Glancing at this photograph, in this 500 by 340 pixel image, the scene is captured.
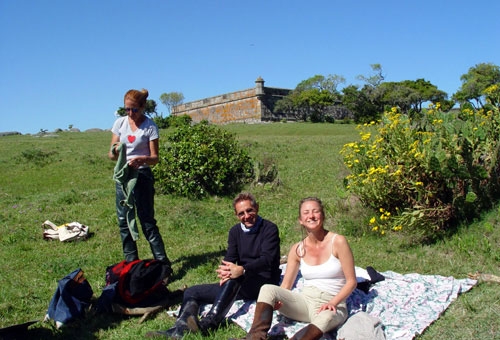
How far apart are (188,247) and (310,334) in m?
3.69

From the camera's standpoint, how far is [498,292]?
4.47 meters

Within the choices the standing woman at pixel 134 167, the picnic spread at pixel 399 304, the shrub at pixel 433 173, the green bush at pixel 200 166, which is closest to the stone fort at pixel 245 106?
the green bush at pixel 200 166

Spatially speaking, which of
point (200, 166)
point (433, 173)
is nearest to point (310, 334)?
point (433, 173)

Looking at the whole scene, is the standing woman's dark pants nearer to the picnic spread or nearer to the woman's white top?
the picnic spread

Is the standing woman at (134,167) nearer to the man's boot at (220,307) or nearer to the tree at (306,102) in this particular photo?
the man's boot at (220,307)

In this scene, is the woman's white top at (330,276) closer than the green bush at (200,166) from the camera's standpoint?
Yes

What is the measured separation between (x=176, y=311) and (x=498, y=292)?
115 inches

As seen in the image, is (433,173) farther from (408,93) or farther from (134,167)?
(408,93)

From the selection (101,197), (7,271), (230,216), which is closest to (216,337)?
(7,271)

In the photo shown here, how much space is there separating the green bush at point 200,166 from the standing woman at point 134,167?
14.0 feet

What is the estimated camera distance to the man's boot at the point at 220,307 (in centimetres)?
415

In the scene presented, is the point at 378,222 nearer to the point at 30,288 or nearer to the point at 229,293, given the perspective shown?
the point at 229,293

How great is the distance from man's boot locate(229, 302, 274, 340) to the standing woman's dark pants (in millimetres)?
2169

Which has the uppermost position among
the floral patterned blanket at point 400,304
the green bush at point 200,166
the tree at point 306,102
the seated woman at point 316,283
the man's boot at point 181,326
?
the tree at point 306,102
